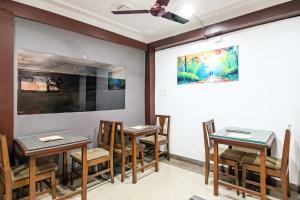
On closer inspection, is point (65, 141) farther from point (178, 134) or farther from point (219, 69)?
point (219, 69)

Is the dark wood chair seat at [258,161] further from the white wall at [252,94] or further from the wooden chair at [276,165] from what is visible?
the white wall at [252,94]

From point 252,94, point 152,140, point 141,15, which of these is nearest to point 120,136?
point 152,140

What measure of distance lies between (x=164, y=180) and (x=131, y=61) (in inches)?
101

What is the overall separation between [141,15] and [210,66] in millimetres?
1561

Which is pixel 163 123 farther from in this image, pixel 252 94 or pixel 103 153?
pixel 252 94

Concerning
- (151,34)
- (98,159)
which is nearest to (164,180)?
(98,159)

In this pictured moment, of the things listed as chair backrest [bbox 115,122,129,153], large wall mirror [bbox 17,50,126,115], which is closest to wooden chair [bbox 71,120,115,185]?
chair backrest [bbox 115,122,129,153]

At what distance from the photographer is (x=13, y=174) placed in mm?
Answer: 1992

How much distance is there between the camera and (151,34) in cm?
401

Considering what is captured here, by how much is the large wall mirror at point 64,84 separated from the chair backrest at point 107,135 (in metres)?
0.52

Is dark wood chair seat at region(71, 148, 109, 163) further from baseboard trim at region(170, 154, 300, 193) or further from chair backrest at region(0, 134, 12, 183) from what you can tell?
baseboard trim at region(170, 154, 300, 193)

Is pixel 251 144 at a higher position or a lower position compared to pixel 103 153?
higher

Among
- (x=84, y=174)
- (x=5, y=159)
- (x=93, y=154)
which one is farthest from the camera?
(x=93, y=154)

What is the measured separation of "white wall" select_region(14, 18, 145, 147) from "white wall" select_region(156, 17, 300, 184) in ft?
2.91
